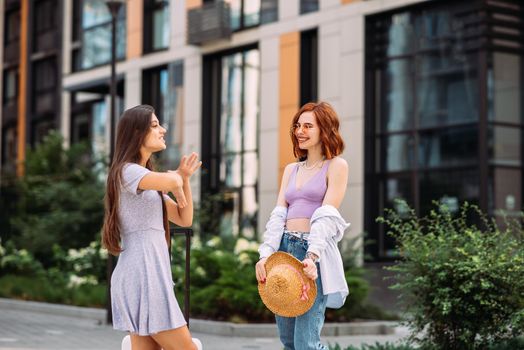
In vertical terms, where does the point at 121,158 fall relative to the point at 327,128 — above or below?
below

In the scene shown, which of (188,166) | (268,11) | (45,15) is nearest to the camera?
(188,166)

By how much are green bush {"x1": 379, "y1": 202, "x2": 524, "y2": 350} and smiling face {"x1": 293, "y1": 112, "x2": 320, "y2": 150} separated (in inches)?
121

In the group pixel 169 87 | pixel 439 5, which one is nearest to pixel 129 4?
pixel 169 87

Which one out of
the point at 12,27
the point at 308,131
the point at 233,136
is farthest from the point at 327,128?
the point at 12,27

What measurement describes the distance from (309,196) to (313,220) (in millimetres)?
214

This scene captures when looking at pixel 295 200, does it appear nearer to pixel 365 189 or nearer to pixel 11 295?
pixel 11 295

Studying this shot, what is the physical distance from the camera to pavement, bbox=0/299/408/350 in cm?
1332

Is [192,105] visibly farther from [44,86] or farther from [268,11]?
[44,86]

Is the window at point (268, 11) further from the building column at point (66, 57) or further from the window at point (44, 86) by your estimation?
the window at point (44, 86)

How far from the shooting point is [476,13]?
885 inches

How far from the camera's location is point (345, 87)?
983 inches

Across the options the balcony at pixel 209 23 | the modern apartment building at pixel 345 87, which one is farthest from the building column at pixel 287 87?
the balcony at pixel 209 23

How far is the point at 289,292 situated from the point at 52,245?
19.9 metres

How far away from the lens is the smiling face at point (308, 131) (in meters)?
6.32
